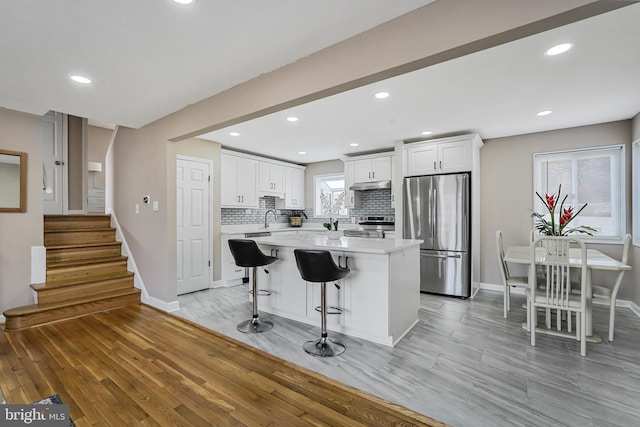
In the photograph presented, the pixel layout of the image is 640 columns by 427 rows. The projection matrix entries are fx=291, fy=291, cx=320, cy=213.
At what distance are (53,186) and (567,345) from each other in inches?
288

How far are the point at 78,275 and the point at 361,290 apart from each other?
3.65m

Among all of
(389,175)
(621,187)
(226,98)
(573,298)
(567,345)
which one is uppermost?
(226,98)

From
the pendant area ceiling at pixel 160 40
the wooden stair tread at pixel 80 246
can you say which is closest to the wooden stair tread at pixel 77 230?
the wooden stair tread at pixel 80 246

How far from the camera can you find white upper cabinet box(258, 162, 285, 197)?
5.71 meters

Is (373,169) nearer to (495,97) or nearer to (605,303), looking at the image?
(495,97)

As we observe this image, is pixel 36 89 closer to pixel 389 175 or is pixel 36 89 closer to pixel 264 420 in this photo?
pixel 264 420

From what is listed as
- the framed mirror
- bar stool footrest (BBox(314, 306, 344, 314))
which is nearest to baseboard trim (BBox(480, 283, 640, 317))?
bar stool footrest (BBox(314, 306, 344, 314))

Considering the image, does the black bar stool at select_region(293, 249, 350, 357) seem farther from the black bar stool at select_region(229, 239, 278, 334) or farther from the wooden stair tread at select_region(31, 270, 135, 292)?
the wooden stair tread at select_region(31, 270, 135, 292)

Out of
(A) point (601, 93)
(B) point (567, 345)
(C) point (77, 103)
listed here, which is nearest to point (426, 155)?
(A) point (601, 93)

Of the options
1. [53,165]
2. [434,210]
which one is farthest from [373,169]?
[53,165]

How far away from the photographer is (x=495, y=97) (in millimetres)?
3027

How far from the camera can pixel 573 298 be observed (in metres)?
2.62

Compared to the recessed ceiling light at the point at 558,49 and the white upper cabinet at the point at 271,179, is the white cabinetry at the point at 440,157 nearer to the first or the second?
the recessed ceiling light at the point at 558,49

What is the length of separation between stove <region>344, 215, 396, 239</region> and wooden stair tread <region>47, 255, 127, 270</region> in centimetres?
363
